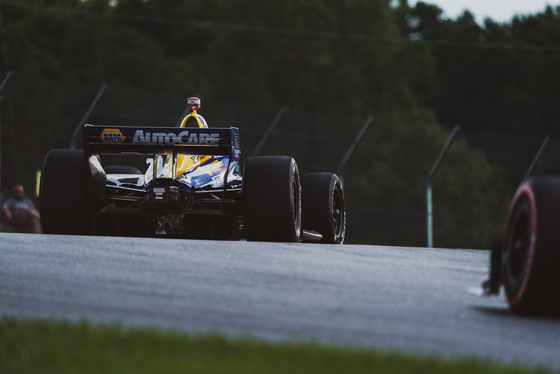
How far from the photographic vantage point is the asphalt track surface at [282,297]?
567cm

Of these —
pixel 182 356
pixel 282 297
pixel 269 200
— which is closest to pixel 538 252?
pixel 282 297

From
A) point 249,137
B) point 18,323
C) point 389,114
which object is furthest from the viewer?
point 389,114

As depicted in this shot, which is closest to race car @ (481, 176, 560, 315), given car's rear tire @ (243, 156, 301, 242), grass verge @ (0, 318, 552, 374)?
grass verge @ (0, 318, 552, 374)

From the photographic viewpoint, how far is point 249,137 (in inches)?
818

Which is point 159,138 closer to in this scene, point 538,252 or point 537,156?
point 538,252

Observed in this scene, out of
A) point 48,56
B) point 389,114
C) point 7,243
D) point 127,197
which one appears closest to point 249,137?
point 127,197

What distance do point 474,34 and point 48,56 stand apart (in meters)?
31.3

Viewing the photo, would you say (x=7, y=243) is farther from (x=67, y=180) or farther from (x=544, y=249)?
(x=544, y=249)

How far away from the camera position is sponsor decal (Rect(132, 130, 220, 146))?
38.2 feet

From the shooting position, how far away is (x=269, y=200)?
11.3 metres

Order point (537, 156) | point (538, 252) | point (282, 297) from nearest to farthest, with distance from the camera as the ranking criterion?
point (538, 252), point (282, 297), point (537, 156)

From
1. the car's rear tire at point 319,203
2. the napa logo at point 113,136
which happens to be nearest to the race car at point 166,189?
the napa logo at point 113,136

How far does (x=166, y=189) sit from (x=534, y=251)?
5.81 metres

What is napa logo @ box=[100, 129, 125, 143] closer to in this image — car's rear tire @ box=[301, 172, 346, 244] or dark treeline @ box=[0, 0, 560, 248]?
car's rear tire @ box=[301, 172, 346, 244]
